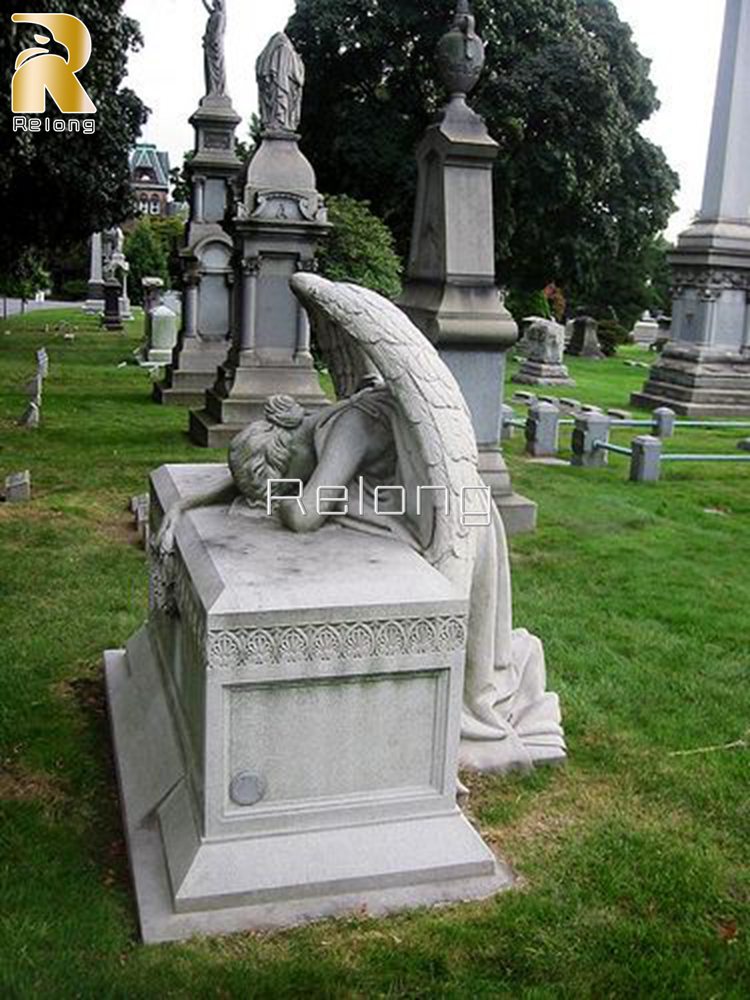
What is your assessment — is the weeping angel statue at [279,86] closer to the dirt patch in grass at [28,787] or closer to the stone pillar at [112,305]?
the dirt patch in grass at [28,787]

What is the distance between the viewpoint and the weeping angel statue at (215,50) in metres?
17.5

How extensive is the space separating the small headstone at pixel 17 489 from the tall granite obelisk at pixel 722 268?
1226 cm

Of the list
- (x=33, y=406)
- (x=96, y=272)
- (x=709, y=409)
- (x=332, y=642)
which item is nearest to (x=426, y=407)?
(x=332, y=642)

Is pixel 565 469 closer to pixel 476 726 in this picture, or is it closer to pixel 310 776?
pixel 476 726

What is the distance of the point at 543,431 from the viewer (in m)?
13.2

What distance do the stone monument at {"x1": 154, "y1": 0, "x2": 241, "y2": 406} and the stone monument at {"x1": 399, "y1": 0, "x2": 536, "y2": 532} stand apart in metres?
7.62

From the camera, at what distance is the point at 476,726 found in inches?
183

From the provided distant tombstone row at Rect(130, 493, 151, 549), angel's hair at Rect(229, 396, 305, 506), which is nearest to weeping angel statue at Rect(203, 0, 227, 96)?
distant tombstone row at Rect(130, 493, 151, 549)

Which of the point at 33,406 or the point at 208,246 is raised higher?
the point at 208,246

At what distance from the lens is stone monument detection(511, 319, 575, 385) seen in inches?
879

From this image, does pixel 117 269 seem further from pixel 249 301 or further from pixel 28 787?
pixel 28 787

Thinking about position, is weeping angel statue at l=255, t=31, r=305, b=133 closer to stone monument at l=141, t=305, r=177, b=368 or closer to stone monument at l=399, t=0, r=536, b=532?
stone monument at l=399, t=0, r=536, b=532

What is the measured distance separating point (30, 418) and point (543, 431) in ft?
21.8

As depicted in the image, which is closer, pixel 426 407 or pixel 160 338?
pixel 426 407
